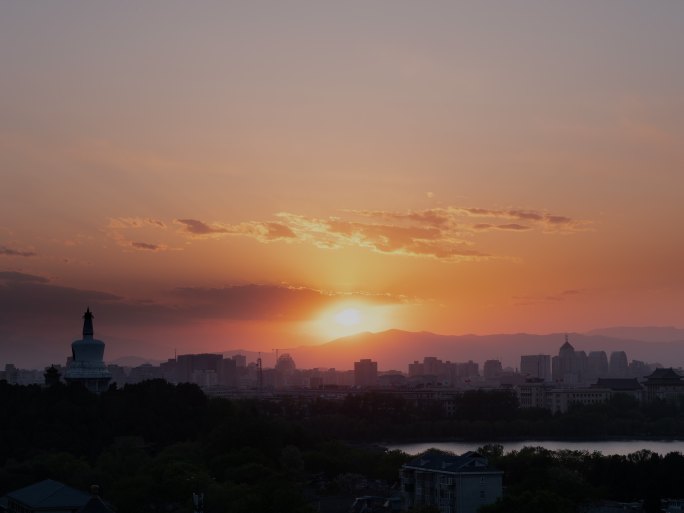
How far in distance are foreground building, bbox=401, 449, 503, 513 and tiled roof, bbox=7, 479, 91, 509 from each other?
8621 millimetres

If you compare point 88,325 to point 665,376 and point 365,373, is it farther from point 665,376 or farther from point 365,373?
point 365,373

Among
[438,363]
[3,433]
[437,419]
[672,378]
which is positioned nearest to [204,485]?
[3,433]

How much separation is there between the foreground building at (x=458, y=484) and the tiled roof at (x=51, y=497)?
8621 mm

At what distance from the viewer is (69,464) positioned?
3328 cm

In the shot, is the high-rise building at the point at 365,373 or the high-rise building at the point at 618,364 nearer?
the high-rise building at the point at 365,373

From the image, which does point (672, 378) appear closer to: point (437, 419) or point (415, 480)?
point (437, 419)

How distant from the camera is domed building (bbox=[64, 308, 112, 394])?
4756 centimetres

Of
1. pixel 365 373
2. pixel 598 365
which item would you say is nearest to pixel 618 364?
pixel 598 365

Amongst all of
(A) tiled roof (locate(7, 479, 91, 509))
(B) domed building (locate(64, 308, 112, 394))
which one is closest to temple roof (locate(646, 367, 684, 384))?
(B) domed building (locate(64, 308, 112, 394))

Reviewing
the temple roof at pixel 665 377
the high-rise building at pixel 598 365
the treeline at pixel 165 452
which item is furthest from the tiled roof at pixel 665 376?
the high-rise building at pixel 598 365

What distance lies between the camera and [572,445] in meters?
65.3

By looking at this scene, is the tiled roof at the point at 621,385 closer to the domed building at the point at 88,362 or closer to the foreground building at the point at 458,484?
the domed building at the point at 88,362

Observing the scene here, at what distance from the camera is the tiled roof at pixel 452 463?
29828 millimetres

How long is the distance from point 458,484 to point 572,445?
37.3m
